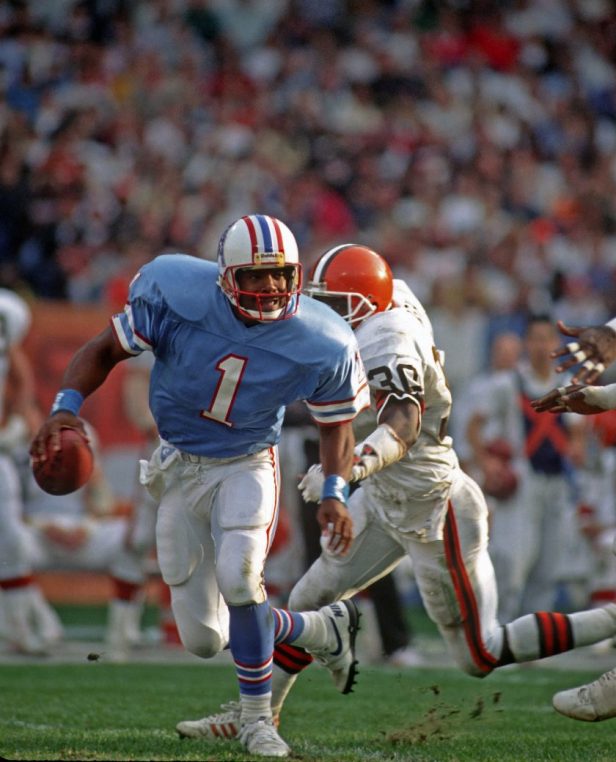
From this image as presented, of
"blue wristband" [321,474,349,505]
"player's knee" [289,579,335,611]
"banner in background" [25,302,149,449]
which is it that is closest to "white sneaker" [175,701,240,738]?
"player's knee" [289,579,335,611]

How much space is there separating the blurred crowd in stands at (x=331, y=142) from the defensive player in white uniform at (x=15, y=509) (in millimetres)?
2979

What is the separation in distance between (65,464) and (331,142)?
31.6 ft

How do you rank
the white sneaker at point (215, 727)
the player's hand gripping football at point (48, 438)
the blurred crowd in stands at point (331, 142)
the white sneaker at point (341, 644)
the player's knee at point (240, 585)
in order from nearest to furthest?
the player's hand gripping football at point (48, 438)
the player's knee at point (240, 585)
the white sneaker at point (215, 727)
the white sneaker at point (341, 644)
the blurred crowd in stands at point (331, 142)

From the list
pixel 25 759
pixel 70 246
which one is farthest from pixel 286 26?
pixel 25 759

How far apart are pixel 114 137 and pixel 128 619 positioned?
579 cm

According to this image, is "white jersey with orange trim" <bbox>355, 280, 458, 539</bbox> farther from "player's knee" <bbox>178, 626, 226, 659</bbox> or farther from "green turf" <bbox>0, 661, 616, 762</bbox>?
"player's knee" <bbox>178, 626, 226, 659</bbox>

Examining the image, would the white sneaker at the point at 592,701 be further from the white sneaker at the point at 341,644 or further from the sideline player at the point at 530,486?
the sideline player at the point at 530,486

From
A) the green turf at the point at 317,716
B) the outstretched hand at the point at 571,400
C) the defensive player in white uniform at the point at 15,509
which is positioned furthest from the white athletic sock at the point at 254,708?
the defensive player in white uniform at the point at 15,509

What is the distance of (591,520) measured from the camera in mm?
9391

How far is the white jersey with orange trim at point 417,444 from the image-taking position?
490 cm

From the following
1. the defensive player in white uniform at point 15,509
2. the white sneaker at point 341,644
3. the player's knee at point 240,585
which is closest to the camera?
the player's knee at point 240,585

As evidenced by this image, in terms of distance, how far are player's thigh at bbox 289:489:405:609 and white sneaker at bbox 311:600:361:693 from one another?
91mm

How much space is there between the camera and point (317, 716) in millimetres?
5746

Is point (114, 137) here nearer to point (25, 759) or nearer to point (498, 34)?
point (498, 34)
